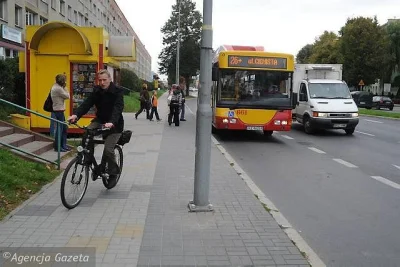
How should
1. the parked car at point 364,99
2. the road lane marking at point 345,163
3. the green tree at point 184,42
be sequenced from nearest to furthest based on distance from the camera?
the road lane marking at point 345,163
the parked car at point 364,99
the green tree at point 184,42

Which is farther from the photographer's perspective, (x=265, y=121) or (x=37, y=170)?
(x=265, y=121)

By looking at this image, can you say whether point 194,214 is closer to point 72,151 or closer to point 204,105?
point 204,105

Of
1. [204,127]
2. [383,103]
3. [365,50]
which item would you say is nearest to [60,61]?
[204,127]

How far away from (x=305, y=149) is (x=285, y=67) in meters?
2.72

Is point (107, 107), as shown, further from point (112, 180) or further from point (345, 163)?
point (345, 163)

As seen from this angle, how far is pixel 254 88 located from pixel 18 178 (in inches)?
341

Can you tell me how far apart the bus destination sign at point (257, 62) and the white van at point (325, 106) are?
198 cm

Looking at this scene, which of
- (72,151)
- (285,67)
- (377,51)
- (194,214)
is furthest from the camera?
(377,51)

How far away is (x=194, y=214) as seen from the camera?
18.9 ft

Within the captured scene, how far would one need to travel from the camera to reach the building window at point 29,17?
36188 millimetres

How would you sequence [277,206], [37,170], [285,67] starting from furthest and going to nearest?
[285,67]
[37,170]
[277,206]

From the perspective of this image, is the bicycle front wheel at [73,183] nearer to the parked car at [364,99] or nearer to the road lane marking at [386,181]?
the road lane marking at [386,181]

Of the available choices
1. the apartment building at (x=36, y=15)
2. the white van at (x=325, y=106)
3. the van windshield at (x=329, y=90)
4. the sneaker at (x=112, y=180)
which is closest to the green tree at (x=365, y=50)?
the apartment building at (x=36, y=15)

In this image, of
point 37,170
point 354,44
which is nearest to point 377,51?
point 354,44
